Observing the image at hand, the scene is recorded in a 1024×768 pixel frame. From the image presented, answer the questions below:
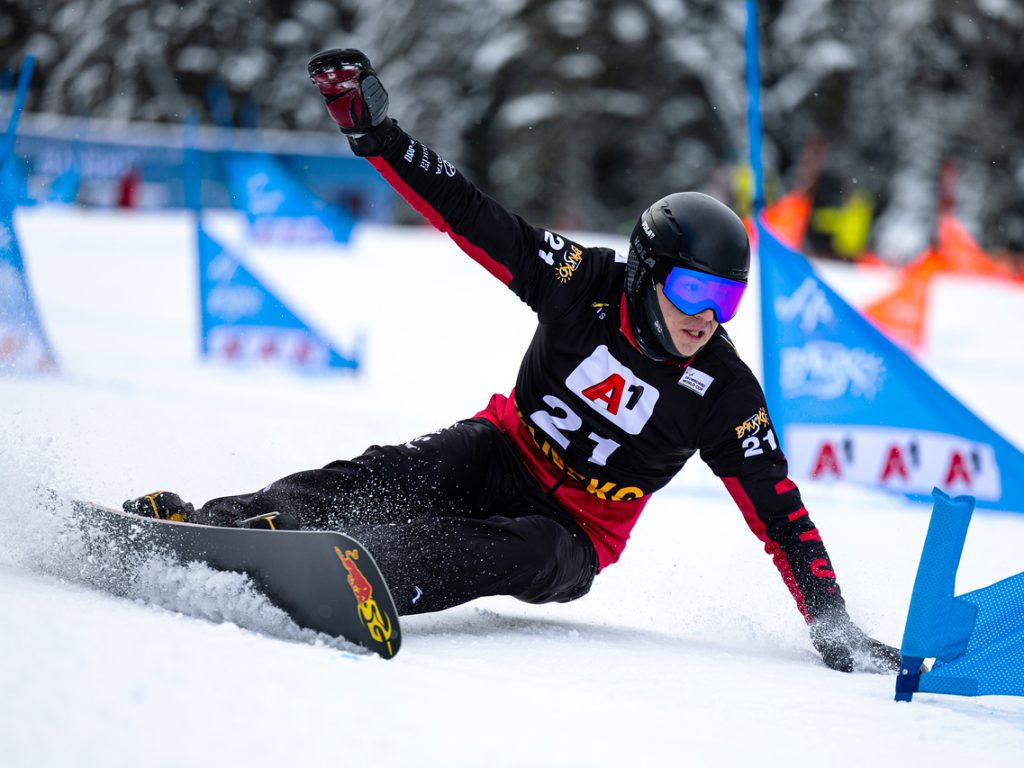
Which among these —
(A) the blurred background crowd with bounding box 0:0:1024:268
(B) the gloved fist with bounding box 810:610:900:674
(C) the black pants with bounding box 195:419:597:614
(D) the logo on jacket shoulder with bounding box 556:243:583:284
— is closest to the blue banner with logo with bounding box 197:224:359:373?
(C) the black pants with bounding box 195:419:597:614

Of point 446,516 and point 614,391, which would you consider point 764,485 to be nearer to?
point 614,391

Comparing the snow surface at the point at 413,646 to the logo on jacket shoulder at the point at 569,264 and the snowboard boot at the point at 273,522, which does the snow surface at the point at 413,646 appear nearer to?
the snowboard boot at the point at 273,522

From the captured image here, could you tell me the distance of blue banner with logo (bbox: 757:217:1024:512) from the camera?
233 inches

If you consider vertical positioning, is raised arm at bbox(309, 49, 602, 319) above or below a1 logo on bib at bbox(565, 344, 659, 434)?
above

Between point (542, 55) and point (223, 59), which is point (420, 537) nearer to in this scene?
point (223, 59)

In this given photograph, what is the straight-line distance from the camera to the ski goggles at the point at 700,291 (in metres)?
3.30

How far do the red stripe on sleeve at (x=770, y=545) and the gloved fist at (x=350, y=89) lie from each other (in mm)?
1581

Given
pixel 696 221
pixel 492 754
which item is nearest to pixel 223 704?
pixel 492 754

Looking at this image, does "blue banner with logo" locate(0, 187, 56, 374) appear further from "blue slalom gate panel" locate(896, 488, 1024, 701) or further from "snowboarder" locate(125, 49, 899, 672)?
"blue slalom gate panel" locate(896, 488, 1024, 701)

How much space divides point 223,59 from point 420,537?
12924mm

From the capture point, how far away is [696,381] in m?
3.48

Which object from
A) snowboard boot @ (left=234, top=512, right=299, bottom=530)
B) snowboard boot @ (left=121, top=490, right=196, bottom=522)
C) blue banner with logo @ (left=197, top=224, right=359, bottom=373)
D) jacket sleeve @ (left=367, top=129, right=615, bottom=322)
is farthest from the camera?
blue banner with logo @ (left=197, top=224, right=359, bottom=373)

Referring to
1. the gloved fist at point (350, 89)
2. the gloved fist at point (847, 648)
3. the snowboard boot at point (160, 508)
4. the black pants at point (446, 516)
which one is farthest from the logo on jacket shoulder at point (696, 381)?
the snowboard boot at point (160, 508)

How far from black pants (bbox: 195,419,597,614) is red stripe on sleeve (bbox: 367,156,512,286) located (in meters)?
0.58
